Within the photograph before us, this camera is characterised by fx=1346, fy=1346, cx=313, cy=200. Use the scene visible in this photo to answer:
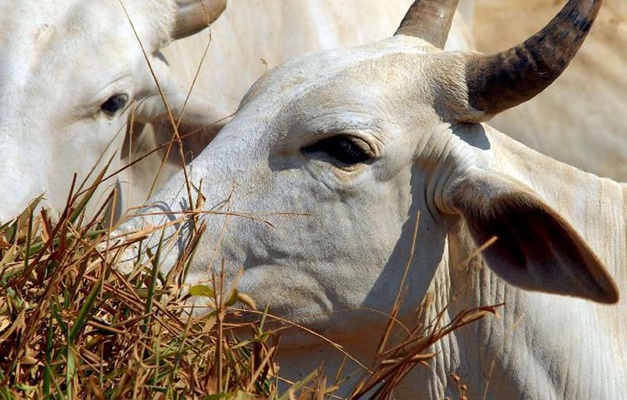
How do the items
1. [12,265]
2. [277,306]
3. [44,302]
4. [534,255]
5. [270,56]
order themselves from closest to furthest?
[44,302] → [12,265] → [534,255] → [277,306] → [270,56]

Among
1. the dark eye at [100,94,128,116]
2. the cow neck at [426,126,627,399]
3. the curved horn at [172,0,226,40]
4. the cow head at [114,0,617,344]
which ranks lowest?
the cow neck at [426,126,627,399]

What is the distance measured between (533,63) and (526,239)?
506 mm

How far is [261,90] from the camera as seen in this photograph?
4113 millimetres

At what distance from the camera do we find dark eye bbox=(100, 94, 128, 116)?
18.8 feet

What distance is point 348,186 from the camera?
152 inches

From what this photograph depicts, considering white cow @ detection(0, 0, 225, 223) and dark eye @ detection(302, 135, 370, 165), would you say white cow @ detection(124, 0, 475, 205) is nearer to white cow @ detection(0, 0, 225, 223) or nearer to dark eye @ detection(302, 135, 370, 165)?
white cow @ detection(0, 0, 225, 223)

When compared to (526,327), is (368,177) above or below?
above

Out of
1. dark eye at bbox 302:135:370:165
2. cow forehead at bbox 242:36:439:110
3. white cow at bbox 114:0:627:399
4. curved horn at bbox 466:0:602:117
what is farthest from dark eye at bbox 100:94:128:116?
curved horn at bbox 466:0:602:117

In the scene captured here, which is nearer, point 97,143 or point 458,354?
point 458,354

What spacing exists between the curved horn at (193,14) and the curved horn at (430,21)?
1652 mm

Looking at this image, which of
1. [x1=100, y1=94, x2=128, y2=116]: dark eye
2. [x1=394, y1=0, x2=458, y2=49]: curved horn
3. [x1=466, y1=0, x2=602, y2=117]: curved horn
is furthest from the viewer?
[x1=100, y1=94, x2=128, y2=116]: dark eye

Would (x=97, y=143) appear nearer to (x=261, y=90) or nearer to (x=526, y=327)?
(x=261, y=90)

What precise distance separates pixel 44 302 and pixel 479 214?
1263 mm

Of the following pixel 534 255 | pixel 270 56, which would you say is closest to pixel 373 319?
pixel 534 255
